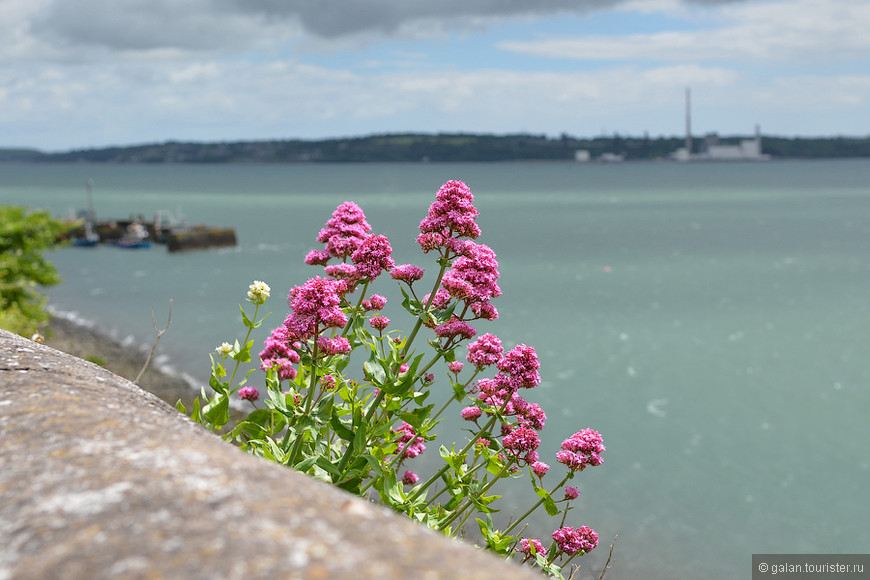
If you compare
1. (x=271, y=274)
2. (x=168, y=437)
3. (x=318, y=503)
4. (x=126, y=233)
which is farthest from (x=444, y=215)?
(x=126, y=233)

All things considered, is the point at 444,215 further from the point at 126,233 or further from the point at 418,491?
the point at 126,233

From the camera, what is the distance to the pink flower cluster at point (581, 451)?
221 inches

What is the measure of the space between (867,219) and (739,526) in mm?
121853

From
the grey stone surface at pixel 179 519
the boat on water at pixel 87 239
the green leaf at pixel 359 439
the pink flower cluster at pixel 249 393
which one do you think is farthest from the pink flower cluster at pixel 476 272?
the boat on water at pixel 87 239

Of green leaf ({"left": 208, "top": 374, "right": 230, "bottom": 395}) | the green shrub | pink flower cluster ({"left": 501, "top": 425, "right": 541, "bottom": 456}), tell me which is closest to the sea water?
green leaf ({"left": 208, "top": 374, "right": 230, "bottom": 395})

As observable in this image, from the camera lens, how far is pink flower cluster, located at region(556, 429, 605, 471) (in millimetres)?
5625

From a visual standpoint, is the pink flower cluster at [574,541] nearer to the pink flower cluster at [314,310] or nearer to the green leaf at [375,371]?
the green leaf at [375,371]

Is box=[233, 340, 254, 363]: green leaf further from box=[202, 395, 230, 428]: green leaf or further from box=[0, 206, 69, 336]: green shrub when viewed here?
box=[0, 206, 69, 336]: green shrub

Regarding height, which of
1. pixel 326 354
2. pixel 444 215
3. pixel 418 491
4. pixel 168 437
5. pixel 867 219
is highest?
pixel 444 215

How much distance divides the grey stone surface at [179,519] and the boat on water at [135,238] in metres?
93.2

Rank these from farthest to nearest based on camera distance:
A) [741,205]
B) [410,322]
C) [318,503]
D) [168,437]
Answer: [741,205] < [410,322] < [168,437] < [318,503]

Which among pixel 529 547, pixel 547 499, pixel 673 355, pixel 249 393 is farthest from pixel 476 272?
pixel 673 355

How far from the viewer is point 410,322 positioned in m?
43.1

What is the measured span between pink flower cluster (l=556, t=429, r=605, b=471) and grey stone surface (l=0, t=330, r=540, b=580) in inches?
141
